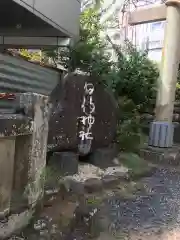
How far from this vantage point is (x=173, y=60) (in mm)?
6914

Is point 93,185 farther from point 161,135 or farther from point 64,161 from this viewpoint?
point 161,135

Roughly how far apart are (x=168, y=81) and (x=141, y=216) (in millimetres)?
3970

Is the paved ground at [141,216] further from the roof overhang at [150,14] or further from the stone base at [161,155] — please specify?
the roof overhang at [150,14]

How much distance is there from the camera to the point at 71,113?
454 cm

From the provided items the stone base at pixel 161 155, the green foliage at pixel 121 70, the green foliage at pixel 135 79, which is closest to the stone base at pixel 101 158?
the green foliage at pixel 121 70

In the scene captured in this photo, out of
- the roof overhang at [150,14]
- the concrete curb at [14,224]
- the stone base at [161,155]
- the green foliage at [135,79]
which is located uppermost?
the roof overhang at [150,14]

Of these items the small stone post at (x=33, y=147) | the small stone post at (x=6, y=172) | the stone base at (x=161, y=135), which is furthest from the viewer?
the stone base at (x=161, y=135)

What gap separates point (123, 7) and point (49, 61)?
5.11 metres

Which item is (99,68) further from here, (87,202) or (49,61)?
(87,202)

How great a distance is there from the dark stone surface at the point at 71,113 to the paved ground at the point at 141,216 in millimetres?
970

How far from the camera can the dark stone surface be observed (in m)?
4.32

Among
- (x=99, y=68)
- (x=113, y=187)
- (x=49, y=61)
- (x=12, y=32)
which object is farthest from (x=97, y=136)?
(x=12, y=32)

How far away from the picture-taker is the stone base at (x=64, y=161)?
168 inches

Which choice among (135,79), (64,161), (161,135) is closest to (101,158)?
(64,161)
